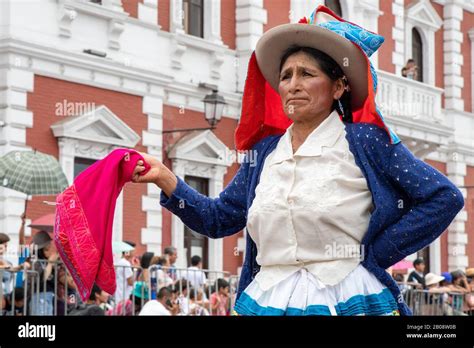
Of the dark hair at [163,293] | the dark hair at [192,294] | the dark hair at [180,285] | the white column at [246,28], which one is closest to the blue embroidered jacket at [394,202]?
the dark hair at [163,293]

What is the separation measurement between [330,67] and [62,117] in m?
13.1

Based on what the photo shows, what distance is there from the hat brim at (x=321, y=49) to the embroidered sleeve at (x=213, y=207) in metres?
0.43

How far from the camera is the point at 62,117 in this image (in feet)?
56.7

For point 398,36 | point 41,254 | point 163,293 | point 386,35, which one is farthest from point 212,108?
point 398,36

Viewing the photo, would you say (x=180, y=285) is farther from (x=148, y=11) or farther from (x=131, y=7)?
(x=148, y=11)

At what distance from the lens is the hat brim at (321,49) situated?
4434 millimetres

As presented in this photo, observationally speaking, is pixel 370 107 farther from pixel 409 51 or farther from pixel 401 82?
pixel 409 51

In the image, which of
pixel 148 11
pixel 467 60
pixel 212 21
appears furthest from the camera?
pixel 467 60

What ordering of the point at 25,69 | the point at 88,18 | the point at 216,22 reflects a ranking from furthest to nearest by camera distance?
the point at 216,22 < the point at 88,18 < the point at 25,69

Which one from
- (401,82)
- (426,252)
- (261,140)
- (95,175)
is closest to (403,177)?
(261,140)

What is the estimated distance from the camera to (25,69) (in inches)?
658

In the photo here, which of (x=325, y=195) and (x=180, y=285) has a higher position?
(x=325, y=195)

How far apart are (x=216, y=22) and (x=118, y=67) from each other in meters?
3.42

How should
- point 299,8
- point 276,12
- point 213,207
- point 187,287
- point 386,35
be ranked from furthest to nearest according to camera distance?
1. point 386,35
2. point 299,8
3. point 276,12
4. point 187,287
5. point 213,207
